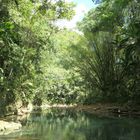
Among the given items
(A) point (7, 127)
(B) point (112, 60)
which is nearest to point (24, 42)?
(A) point (7, 127)

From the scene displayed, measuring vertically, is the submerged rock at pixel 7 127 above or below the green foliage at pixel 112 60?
below

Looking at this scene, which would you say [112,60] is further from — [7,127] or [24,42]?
[7,127]

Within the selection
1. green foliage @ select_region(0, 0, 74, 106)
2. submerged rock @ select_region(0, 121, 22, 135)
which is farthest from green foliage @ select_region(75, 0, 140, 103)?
submerged rock @ select_region(0, 121, 22, 135)

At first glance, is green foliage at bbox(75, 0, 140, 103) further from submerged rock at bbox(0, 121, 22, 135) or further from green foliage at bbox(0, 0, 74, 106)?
submerged rock at bbox(0, 121, 22, 135)

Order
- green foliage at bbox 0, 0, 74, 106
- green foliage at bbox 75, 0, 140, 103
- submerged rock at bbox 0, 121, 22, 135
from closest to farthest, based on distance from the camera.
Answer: submerged rock at bbox 0, 121, 22, 135, green foliage at bbox 0, 0, 74, 106, green foliage at bbox 75, 0, 140, 103

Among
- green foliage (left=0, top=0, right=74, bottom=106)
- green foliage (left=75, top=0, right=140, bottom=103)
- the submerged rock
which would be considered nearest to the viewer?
the submerged rock

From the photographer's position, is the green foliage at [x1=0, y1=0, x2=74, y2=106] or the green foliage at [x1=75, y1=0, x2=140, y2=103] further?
the green foliage at [x1=75, y1=0, x2=140, y2=103]

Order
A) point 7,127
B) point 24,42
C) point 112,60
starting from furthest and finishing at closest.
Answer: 1. point 112,60
2. point 24,42
3. point 7,127

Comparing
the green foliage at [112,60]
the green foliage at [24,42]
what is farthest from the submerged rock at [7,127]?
the green foliage at [112,60]

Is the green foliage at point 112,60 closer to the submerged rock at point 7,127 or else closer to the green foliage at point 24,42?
the green foliage at point 24,42

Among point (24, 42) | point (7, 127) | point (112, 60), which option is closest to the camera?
point (7, 127)

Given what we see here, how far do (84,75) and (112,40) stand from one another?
517 centimetres

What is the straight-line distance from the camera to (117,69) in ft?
110

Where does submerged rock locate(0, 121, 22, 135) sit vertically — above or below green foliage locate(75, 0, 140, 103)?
below
